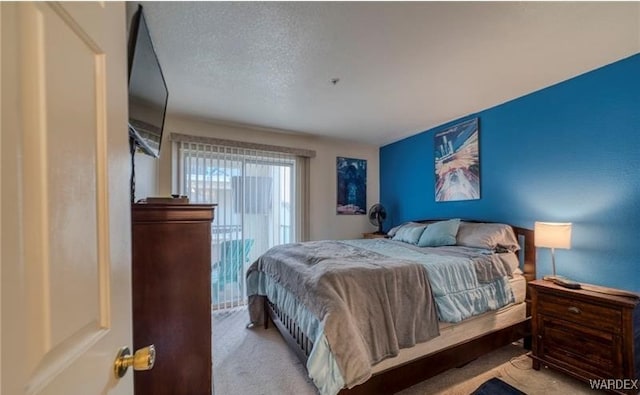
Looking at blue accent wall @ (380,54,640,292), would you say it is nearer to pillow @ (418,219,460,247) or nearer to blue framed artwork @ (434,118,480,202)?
blue framed artwork @ (434,118,480,202)

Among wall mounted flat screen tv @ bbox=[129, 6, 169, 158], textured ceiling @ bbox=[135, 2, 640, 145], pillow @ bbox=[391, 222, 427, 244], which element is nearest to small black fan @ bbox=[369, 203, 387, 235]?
pillow @ bbox=[391, 222, 427, 244]

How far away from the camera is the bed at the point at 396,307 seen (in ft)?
4.97

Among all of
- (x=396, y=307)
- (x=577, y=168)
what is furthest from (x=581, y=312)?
(x=396, y=307)

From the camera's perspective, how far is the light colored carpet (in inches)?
73.2

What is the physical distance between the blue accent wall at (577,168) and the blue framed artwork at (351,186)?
182 centimetres

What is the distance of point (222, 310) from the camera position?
134 inches

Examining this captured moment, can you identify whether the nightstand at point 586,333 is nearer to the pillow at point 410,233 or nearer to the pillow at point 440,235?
the pillow at point 440,235

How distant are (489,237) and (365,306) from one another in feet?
5.77

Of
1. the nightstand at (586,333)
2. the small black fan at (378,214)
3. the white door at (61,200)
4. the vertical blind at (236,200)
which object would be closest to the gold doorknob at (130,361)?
the white door at (61,200)

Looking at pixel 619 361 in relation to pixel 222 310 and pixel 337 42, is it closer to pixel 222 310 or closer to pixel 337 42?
pixel 337 42

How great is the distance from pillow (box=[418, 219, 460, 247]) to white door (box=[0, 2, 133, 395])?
2996 mm

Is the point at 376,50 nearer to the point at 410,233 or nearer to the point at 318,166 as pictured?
the point at 410,233

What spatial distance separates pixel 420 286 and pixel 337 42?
1.82 m

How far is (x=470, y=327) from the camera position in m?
2.08
